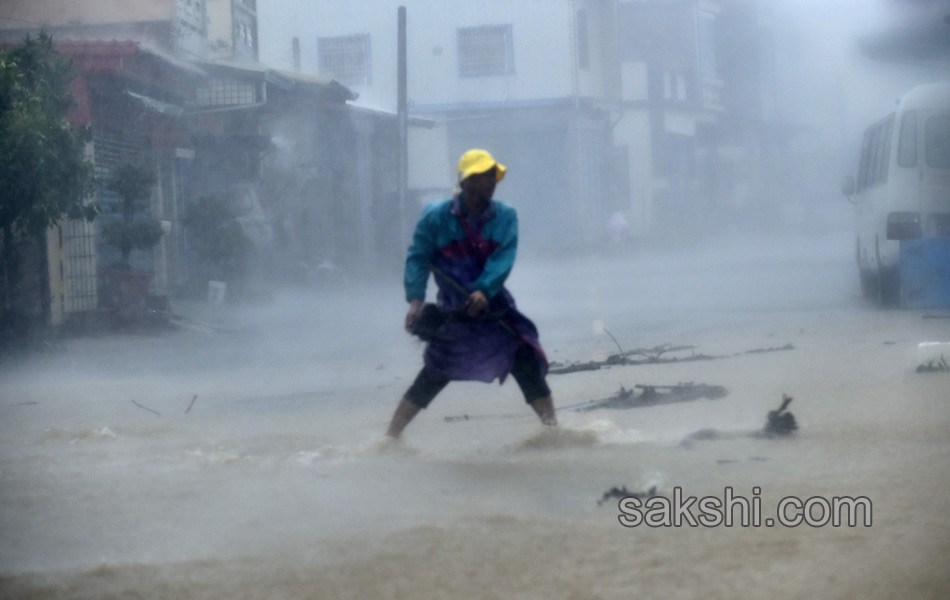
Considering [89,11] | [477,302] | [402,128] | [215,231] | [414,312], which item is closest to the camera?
[477,302]

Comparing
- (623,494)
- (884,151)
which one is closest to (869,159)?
(884,151)

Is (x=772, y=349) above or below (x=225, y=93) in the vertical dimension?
below

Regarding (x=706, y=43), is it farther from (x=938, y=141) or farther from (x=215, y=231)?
(x=938, y=141)

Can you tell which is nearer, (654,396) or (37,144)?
(654,396)

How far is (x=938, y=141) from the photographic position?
37.3 ft

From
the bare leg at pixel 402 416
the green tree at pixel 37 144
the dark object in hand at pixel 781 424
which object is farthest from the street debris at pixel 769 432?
the green tree at pixel 37 144

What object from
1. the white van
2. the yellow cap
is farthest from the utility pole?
the yellow cap

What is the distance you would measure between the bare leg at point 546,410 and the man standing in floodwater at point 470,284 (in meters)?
0.17

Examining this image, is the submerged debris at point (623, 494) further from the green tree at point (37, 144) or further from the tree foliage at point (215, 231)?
the tree foliage at point (215, 231)

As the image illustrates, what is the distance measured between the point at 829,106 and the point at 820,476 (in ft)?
150

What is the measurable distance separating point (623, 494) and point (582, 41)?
29.9 m

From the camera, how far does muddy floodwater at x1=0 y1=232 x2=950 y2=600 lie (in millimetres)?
3385

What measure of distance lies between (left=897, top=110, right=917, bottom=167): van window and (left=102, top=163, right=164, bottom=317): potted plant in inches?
328

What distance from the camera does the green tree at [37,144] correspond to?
1087 centimetres
